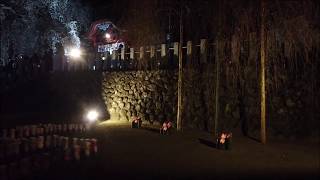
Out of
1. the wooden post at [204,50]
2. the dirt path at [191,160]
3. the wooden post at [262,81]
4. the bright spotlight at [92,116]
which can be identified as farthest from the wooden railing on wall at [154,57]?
the dirt path at [191,160]

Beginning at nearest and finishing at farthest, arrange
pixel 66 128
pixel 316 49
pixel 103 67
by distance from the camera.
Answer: pixel 316 49
pixel 66 128
pixel 103 67

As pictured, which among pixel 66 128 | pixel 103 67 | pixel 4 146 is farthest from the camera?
pixel 103 67

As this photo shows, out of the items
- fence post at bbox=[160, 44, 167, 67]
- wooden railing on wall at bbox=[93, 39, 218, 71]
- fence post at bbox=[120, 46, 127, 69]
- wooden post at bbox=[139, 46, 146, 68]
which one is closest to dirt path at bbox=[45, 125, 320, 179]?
wooden railing on wall at bbox=[93, 39, 218, 71]

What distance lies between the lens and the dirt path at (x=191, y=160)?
10.6 metres

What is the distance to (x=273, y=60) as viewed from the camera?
16328mm

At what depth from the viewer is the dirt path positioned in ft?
34.9

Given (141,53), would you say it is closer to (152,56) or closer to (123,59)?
(152,56)

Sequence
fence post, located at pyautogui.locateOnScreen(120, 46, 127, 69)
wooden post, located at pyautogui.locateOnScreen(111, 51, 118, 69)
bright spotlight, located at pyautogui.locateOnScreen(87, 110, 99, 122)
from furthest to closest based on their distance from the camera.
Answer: wooden post, located at pyautogui.locateOnScreen(111, 51, 118, 69), fence post, located at pyautogui.locateOnScreen(120, 46, 127, 69), bright spotlight, located at pyautogui.locateOnScreen(87, 110, 99, 122)

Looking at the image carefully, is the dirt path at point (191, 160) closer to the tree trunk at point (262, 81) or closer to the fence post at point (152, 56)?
the tree trunk at point (262, 81)

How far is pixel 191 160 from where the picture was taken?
41.1ft

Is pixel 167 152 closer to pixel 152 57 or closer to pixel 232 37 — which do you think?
pixel 232 37

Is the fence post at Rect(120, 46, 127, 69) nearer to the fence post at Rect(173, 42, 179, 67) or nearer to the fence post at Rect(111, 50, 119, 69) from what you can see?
the fence post at Rect(111, 50, 119, 69)

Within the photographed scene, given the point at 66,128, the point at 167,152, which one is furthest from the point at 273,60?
the point at 66,128

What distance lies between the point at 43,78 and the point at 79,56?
2.70 metres
